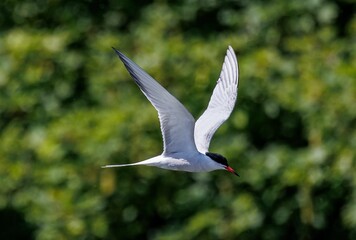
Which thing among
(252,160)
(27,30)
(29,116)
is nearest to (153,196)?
(252,160)

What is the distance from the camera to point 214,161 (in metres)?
5.40

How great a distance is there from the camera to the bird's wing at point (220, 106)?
5.78 meters

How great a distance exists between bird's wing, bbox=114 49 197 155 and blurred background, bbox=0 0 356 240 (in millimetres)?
1907

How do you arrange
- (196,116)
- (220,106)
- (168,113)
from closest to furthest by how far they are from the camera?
(168,113)
(220,106)
(196,116)

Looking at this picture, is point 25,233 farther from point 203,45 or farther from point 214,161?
point 214,161

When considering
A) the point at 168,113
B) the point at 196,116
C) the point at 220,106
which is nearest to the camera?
the point at 168,113

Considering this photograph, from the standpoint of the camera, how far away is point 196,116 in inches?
286

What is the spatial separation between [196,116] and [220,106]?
1201 mm

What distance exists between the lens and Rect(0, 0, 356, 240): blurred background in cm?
723

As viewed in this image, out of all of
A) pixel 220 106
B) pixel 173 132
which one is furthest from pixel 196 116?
pixel 173 132

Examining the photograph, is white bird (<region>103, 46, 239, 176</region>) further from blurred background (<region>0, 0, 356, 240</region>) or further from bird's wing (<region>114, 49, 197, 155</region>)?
blurred background (<region>0, 0, 356, 240</region>)

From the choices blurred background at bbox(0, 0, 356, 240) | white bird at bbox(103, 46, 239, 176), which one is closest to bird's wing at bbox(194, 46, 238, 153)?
white bird at bbox(103, 46, 239, 176)

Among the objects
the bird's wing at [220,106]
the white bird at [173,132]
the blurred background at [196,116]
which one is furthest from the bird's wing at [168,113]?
the blurred background at [196,116]

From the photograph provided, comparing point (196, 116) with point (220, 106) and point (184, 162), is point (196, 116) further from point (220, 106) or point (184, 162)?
point (184, 162)
